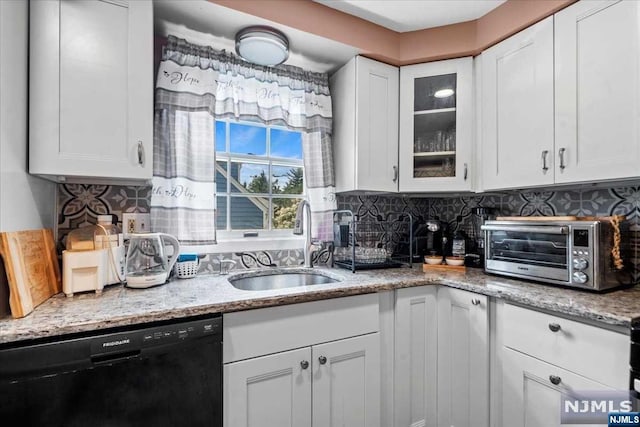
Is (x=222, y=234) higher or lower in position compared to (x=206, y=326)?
higher

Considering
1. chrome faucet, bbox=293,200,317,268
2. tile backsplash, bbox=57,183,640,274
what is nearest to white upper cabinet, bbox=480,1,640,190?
tile backsplash, bbox=57,183,640,274

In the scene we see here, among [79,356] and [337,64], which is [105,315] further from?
[337,64]

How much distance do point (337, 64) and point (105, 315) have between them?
5.91 ft

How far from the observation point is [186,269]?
1.57 metres

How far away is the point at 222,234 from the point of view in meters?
1.84

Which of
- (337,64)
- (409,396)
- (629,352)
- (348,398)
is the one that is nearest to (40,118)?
(337,64)

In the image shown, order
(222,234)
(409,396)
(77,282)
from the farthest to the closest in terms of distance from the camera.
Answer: (222,234)
(409,396)
(77,282)

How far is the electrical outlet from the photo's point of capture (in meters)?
1.54

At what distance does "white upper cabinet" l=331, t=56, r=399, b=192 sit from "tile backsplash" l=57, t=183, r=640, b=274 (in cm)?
32

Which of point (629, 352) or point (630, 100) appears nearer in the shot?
point (629, 352)

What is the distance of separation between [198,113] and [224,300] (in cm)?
103

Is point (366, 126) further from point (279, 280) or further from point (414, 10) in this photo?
point (279, 280)
